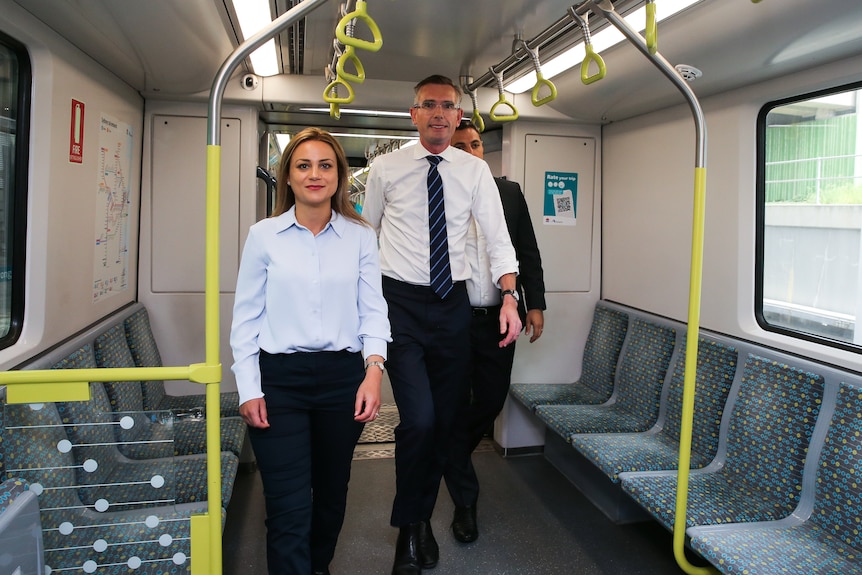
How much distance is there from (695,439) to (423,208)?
6.12 ft

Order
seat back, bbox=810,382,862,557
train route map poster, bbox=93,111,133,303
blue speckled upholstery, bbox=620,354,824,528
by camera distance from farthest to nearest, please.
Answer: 1. train route map poster, bbox=93,111,133,303
2. blue speckled upholstery, bbox=620,354,824,528
3. seat back, bbox=810,382,862,557

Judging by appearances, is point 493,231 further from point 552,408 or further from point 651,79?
point 552,408

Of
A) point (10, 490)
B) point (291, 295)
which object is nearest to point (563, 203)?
point (291, 295)

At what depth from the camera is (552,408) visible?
13.2ft

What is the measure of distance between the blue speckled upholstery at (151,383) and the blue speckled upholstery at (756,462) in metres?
2.42

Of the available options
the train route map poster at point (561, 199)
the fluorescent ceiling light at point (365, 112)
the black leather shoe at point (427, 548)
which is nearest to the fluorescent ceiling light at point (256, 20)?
the fluorescent ceiling light at point (365, 112)

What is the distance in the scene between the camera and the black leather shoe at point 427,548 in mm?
3057

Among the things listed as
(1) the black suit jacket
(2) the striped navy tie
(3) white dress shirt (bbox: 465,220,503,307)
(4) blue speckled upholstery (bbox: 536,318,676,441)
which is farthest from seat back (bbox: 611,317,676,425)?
(2) the striped navy tie

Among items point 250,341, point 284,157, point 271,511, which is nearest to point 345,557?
point 271,511

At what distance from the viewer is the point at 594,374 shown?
451 cm

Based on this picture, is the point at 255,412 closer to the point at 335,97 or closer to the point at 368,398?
the point at 368,398

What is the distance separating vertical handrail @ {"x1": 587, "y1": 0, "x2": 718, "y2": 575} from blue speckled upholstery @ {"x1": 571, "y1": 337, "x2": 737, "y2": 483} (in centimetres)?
74

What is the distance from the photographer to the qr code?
15.0ft

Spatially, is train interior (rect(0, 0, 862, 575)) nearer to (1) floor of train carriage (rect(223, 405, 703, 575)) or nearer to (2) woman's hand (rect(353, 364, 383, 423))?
(1) floor of train carriage (rect(223, 405, 703, 575))
